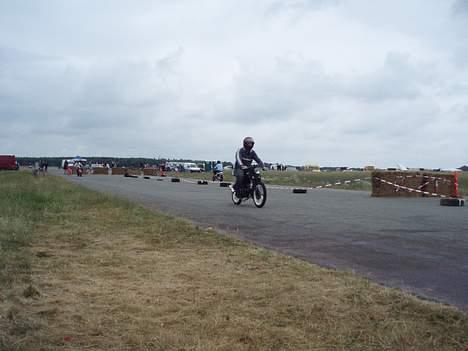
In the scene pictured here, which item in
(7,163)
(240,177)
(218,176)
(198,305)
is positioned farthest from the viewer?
(7,163)

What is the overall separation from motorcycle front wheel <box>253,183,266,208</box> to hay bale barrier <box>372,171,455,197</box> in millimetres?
9644

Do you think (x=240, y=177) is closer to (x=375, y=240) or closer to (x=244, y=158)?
(x=244, y=158)

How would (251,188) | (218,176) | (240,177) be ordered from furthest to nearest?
(218,176) < (240,177) < (251,188)

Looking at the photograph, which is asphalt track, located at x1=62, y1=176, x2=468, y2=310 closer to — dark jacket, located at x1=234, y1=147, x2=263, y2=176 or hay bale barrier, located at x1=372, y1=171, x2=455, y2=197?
dark jacket, located at x1=234, y1=147, x2=263, y2=176

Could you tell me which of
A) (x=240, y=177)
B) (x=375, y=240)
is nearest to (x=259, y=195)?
(x=240, y=177)

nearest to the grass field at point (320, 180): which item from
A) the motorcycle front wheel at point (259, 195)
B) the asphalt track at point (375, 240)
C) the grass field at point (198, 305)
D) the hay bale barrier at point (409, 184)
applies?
the hay bale barrier at point (409, 184)

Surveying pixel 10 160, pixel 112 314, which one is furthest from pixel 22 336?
pixel 10 160

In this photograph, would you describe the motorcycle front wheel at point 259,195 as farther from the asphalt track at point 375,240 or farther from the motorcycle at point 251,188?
the asphalt track at point 375,240

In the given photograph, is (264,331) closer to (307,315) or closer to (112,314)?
(307,315)

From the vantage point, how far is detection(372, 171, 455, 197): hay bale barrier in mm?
25617

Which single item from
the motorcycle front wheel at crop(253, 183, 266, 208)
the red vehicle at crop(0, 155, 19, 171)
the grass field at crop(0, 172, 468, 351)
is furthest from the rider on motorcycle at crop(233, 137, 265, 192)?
the red vehicle at crop(0, 155, 19, 171)

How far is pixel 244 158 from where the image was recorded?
1814 cm

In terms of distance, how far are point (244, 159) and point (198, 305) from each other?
43.8ft

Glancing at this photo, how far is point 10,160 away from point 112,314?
106955 mm
